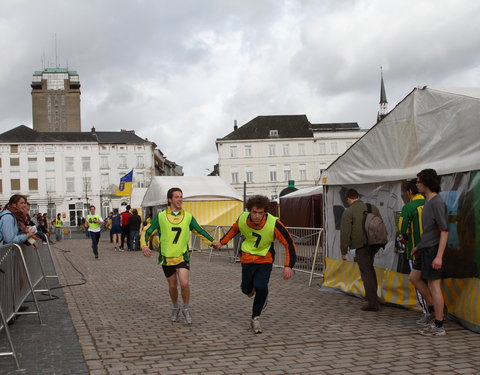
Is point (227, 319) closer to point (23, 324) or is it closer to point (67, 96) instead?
point (23, 324)

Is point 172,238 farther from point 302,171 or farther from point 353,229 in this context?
point 302,171

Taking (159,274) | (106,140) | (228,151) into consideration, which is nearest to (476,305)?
(159,274)

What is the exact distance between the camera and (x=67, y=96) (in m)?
122

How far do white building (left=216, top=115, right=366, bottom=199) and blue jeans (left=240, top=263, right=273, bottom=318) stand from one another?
73.0 meters

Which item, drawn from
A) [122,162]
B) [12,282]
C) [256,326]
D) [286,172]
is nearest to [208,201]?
[12,282]

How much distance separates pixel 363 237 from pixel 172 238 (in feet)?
9.41

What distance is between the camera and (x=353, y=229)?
8.48 metres

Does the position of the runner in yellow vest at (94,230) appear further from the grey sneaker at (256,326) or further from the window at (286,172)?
the window at (286,172)

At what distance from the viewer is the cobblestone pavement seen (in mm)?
5262

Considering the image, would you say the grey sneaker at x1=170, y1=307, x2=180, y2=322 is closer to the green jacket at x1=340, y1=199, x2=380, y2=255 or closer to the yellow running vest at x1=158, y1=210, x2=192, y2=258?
the yellow running vest at x1=158, y1=210, x2=192, y2=258

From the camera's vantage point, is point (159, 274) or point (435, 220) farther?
point (159, 274)

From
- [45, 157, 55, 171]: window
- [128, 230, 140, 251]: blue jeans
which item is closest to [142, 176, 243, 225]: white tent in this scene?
[128, 230, 140, 251]: blue jeans

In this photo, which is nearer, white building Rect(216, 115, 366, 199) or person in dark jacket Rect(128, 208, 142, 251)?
person in dark jacket Rect(128, 208, 142, 251)

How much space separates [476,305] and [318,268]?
6400mm
